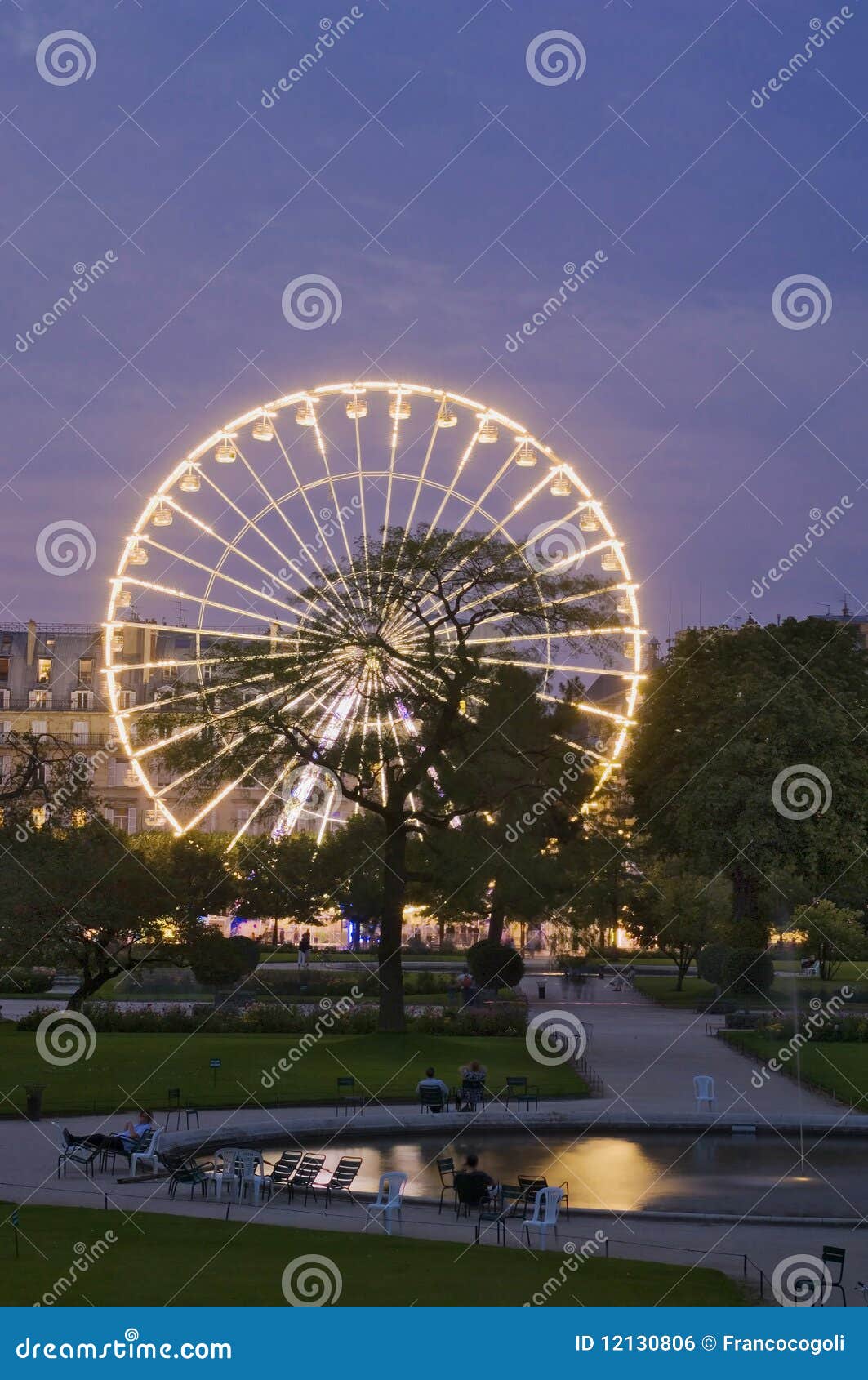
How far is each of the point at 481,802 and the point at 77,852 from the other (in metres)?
12.6

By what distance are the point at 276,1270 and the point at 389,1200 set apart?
415 cm

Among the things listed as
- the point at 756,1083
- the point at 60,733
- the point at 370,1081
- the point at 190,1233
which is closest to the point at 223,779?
the point at 370,1081

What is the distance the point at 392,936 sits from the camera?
44219 mm

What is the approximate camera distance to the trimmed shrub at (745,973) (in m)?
56.8

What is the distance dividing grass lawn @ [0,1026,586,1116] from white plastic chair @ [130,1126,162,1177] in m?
6.01

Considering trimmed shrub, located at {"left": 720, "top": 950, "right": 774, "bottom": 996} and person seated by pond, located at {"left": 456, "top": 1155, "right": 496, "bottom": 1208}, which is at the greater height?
trimmed shrub, located at {"left": 720, "top": 950, "right": 774, "bottom": 996}

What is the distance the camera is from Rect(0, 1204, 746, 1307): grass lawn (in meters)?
15.8

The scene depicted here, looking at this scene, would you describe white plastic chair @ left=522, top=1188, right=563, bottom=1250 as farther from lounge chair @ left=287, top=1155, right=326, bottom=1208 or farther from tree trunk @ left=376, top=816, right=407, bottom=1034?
tree trunk @ left=376, top=816, right=407, bottom=1034

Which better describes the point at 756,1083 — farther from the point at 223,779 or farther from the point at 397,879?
the point at 223,779

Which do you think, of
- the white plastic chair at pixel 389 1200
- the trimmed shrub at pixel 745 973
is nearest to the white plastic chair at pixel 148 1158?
the white plastic chair at pixel 389 1200

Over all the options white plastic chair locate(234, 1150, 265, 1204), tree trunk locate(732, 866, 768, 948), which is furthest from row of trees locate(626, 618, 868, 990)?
white plastic chair locate(234, 1150, 265, 1204)

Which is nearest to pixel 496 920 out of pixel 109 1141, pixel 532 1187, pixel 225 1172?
pixel 109 1141

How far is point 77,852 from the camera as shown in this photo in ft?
161

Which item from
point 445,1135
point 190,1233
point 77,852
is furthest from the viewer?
point 77,852
